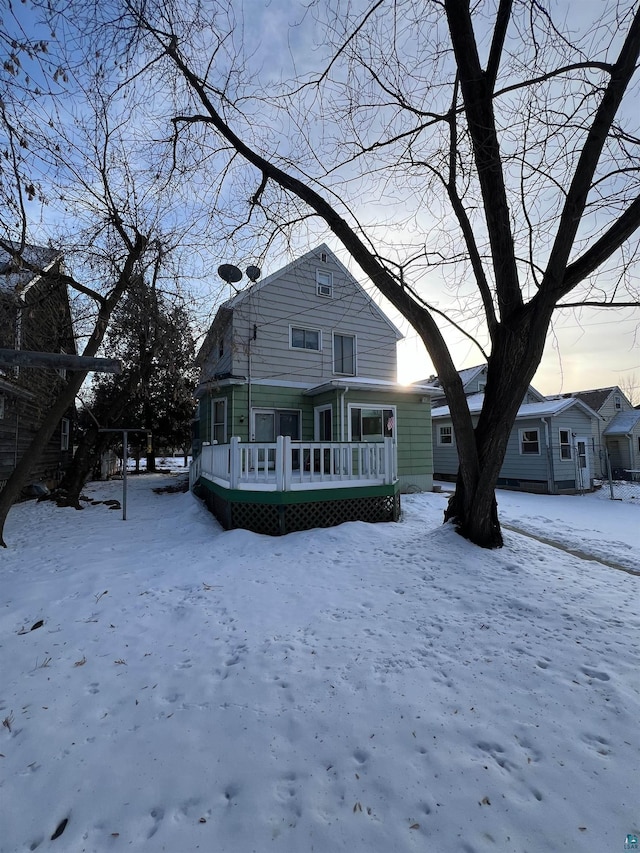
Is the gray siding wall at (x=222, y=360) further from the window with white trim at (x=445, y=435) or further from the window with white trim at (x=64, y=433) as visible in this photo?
the window with white trim at (x=445, y=435)

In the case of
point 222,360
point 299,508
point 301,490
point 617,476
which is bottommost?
point 617,476

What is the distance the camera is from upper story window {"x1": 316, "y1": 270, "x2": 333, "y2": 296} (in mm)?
12406

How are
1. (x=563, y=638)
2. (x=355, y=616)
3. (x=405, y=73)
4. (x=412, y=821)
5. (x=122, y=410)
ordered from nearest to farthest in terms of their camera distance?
(x=412, y=821) → (x=563, y=638) → (x=355, y=616) → (x=405, y=73) → (x=122, y=410)

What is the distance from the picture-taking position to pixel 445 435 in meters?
18.7

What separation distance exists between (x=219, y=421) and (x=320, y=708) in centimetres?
1004

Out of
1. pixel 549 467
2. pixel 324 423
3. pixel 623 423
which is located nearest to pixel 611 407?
pixel 623 423

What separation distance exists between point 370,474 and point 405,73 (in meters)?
5.99

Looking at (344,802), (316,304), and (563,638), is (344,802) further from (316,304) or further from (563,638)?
(316,304)

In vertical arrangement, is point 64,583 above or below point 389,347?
below

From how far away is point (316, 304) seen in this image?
39.8ft

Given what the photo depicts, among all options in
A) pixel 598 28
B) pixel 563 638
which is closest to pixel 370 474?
pixel 563 638

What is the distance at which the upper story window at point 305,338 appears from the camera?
11742mm

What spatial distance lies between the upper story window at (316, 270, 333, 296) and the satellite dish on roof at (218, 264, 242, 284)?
5.95m

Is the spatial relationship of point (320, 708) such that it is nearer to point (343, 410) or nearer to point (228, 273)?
Result: point (228, 273)
